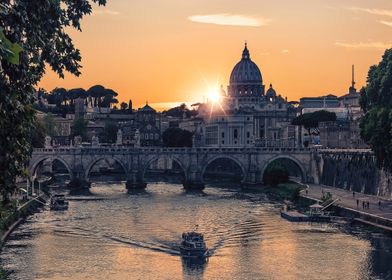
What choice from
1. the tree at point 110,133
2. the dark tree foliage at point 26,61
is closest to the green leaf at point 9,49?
the dark tree foliage at point 26,61

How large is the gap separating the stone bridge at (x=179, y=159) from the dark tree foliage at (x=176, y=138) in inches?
1689

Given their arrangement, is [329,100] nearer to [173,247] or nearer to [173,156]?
[173,156]

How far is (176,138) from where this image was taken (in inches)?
5792

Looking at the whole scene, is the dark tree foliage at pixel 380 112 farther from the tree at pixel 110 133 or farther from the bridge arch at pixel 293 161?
the tree at pixel 110 133

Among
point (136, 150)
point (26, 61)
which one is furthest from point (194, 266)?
point (136, 150)

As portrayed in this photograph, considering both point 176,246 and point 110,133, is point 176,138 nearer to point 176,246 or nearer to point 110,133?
point 110,133

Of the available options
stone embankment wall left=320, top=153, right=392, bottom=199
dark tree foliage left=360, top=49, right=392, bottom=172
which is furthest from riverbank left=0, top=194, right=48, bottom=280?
stone embankment wall left=320, top=153, right=392, bottom=199

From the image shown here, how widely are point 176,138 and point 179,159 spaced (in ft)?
149

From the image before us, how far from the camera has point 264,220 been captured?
2375 inches

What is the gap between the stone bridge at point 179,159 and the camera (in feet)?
322

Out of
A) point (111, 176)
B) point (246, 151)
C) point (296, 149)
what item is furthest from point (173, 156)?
point (111, 176)

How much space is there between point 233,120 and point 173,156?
161 feet

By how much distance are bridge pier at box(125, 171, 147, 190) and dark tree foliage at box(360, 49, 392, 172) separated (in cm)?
3502

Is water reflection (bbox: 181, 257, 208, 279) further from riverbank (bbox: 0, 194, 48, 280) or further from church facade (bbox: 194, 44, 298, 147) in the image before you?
church facade (bbox: 194, 44, 298, 147)
